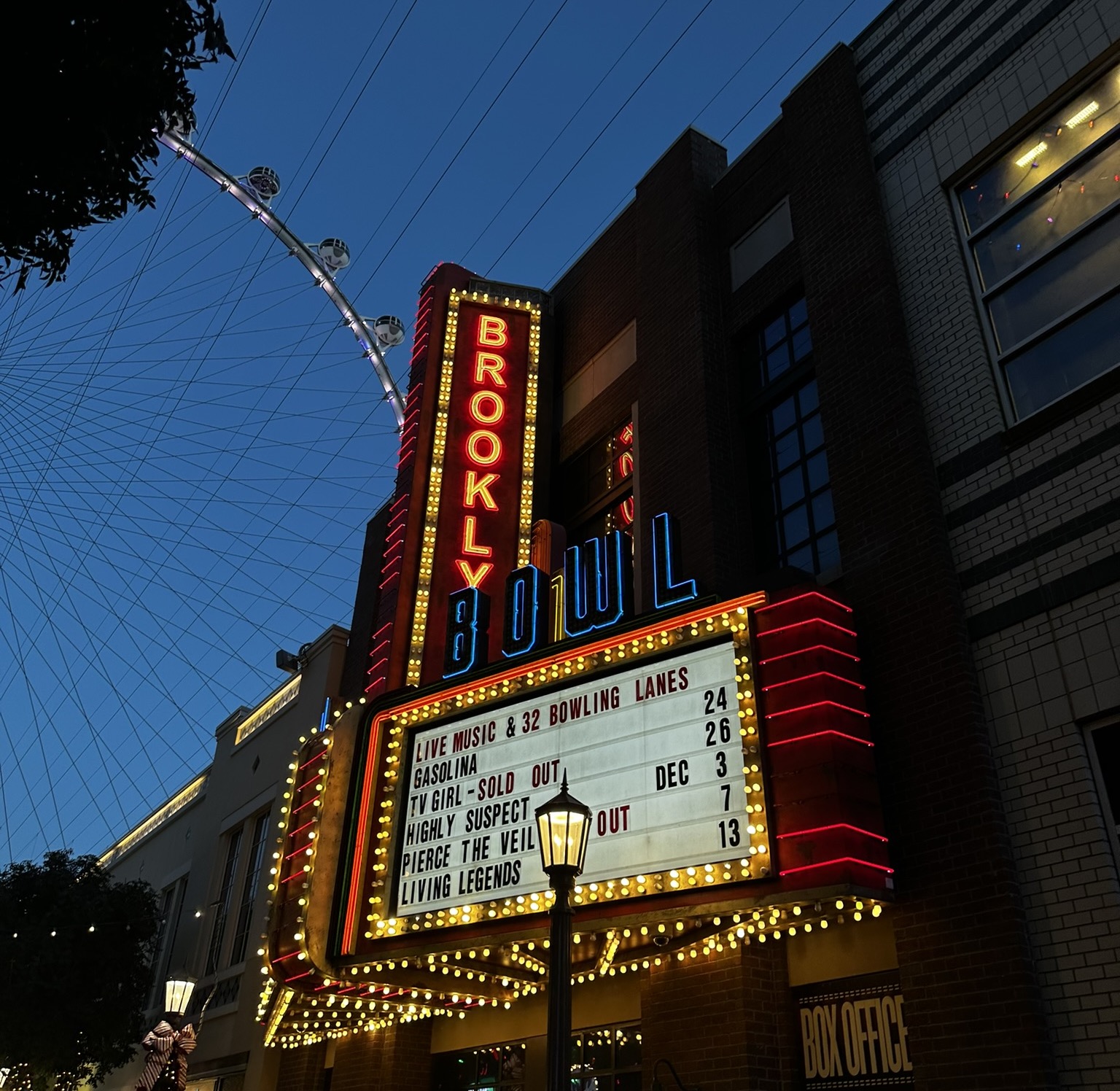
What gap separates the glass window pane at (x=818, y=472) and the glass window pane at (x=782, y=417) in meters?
0.84

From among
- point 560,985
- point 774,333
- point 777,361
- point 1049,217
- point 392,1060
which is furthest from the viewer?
point 774,333

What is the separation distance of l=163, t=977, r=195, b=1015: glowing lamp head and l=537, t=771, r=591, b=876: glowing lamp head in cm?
928

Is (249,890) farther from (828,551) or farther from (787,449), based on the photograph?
(828,551)

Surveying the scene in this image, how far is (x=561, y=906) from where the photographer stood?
27.1ft

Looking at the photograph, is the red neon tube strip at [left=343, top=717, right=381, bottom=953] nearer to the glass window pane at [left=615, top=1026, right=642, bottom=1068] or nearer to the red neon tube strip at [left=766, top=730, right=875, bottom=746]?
the glass window pane at [left=615, top=1026, right=642, bottom=1068]

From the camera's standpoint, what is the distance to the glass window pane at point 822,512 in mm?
13789

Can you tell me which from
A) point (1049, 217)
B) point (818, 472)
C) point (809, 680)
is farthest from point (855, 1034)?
point (1049, 217)

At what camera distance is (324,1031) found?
55.2 feet

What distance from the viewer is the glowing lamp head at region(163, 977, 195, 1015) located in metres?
15.1

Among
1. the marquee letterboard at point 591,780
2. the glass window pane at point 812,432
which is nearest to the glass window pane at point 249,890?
the marquee letterboard at point 591,780

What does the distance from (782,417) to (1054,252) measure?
444 centimetres

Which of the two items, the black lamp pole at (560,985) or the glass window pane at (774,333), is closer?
the black lamp pole at (560,985)

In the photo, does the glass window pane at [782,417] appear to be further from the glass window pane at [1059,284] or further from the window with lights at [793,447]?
the glass window pane at [1059,284]

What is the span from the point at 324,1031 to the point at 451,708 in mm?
6989
